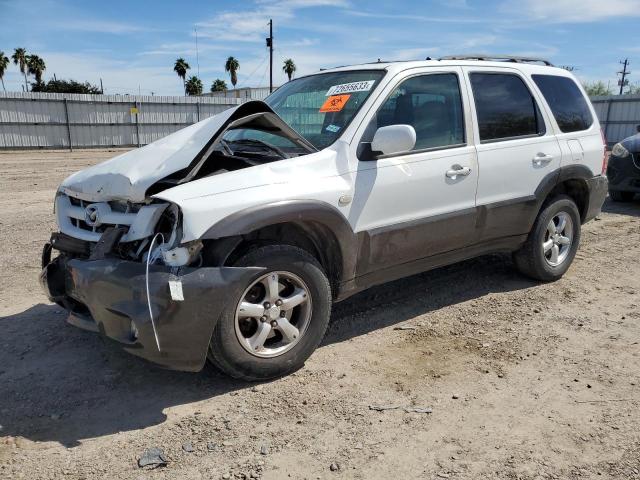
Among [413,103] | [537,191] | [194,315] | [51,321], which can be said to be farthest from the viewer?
[537,191]

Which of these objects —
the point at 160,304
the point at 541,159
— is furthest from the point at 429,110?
the point at 160,304

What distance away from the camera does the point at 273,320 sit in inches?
131

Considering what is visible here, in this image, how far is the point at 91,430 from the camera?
2.94m

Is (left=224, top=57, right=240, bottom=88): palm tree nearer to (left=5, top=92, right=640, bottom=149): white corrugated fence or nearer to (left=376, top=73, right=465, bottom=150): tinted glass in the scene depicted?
(left=5, top=92, right=640, bottom=149): white corrugated fence

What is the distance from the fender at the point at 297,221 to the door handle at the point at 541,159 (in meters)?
2.10

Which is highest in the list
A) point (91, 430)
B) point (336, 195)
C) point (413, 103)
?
point (413, 103)

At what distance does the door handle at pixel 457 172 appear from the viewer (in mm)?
4120

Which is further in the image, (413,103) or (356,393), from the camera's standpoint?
(413,103)

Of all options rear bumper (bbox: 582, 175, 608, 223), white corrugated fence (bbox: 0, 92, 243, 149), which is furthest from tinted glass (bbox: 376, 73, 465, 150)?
white corrugated fence (bbox: 0, 92, 243, 149)

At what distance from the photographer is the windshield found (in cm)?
379

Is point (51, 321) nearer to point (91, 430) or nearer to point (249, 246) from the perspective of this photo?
point (91, 430)

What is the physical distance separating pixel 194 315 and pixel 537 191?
3332 mm

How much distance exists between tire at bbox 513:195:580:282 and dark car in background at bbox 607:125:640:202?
469 centimetres

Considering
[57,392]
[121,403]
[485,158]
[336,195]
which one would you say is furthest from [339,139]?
[57,392]
